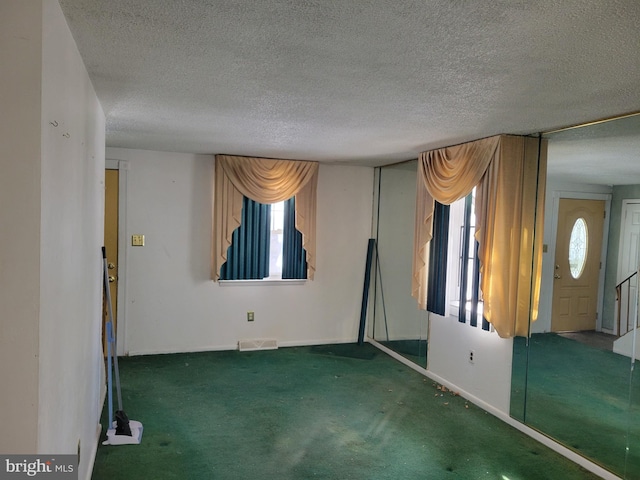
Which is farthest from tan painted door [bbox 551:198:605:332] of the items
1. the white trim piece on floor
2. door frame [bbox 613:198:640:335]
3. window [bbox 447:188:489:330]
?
the white trim piece on floor

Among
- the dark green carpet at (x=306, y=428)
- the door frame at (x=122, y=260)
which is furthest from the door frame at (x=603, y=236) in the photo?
the door frame at (x=122, y=260)

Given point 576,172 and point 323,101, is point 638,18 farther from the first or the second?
point 576,172

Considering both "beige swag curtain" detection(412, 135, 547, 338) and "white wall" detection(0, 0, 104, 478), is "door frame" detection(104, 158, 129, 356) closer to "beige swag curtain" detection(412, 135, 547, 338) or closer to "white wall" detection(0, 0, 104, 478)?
"white wall" detection(0, 0, 104, 478)

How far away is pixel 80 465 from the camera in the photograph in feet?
7.52

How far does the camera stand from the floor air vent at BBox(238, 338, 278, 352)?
5.30 meters

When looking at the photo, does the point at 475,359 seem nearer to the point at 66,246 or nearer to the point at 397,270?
the point at 397,270

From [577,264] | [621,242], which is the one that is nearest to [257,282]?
[577,264]

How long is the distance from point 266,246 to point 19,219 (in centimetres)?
406

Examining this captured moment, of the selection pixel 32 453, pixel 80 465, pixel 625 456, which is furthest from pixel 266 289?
pixel 32 453

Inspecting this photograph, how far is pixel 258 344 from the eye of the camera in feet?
17.6

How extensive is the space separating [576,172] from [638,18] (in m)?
1.95

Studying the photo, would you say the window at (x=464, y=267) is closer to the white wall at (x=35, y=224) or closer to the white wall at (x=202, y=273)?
the white wall at (x=202, y=273)

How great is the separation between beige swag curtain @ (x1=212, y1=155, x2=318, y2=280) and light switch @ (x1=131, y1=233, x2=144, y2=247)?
2.51 feet

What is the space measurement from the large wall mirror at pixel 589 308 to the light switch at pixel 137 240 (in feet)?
12.4
